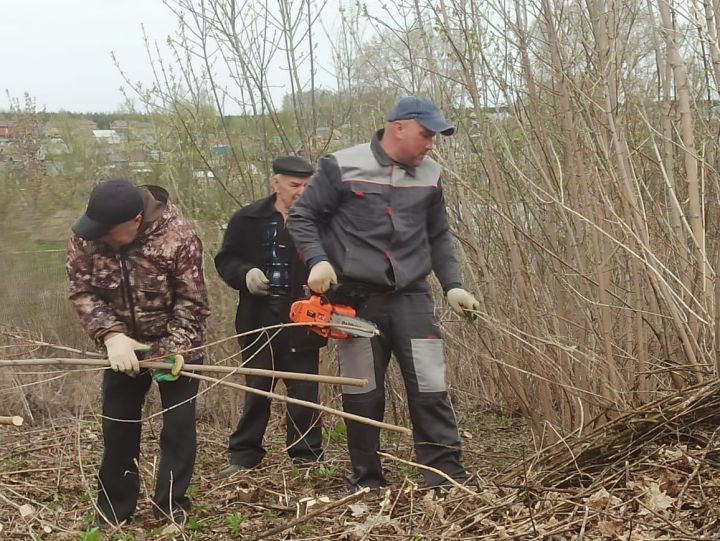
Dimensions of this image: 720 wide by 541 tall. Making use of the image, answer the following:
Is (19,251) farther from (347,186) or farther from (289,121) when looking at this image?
(347,186)

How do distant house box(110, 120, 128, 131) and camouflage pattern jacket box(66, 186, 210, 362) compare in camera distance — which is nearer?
camouflage pattern jacket box(66, 186, 210, 362)

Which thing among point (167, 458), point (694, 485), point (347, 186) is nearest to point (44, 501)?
point (167, 458)

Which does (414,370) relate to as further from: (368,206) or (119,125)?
(119,125)

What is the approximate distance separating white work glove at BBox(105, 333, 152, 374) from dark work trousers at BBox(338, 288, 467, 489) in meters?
0.99

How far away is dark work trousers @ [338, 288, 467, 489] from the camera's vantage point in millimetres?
4223

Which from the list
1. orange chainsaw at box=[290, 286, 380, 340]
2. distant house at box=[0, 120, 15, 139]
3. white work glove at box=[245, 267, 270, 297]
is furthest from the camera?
distant house at box=[0, 120, 15, 139]

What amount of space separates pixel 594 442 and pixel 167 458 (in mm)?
1958

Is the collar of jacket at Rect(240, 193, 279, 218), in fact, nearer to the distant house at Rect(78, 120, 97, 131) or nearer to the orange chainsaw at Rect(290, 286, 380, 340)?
the orange chainsaw at Rect(290, 286, 380, 340)

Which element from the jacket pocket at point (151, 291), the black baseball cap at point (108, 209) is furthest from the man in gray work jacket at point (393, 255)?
the black baseball cap at point (108, 209)

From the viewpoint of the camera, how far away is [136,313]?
13.6 feet

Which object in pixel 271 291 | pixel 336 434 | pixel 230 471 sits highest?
pixel 271 291

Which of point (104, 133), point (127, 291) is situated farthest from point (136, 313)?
point (104, 133)

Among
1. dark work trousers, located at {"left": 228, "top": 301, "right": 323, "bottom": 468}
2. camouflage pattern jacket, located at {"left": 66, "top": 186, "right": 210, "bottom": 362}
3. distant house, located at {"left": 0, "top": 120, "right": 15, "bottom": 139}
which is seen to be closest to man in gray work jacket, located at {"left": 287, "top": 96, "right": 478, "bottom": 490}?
camouflage pattern jacket, located at {"left": 66, "top": 186, "right": 210, "bottom": 362}

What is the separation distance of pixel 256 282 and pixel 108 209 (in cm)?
148
